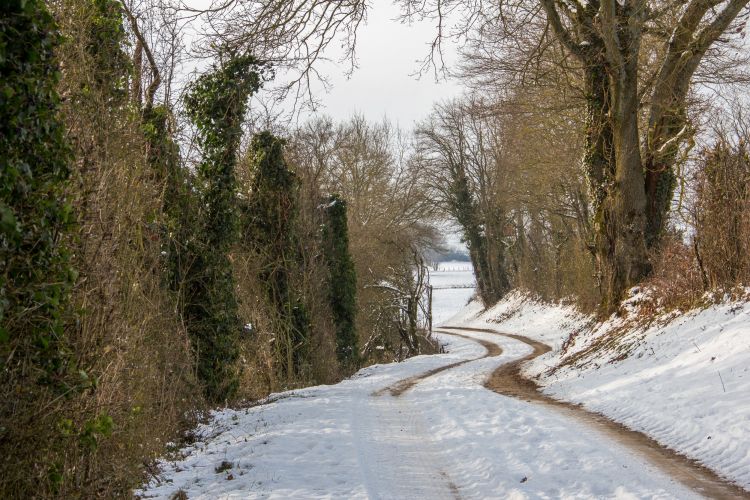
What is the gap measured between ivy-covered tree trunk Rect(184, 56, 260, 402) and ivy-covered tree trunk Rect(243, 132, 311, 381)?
3607 millimetres

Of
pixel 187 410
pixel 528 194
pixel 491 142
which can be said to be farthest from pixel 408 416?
pixel 491 142

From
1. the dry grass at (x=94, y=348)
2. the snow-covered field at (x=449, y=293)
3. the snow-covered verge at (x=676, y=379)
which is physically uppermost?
the dry grass at (x=94, y=348)

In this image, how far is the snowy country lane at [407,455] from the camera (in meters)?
6.27

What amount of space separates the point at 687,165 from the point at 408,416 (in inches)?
480

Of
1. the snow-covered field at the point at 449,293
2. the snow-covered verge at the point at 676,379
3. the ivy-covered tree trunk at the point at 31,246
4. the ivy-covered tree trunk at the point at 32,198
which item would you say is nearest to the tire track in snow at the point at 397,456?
the snow-covered verge at the point at 676,379

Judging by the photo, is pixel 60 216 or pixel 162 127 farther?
pixel 162 127

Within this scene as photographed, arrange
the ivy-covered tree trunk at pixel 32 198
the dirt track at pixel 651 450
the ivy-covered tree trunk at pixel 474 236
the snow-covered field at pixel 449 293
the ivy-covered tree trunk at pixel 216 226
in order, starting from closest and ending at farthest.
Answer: the ivy-covered tree trunk at pixel 32 198
the dirt track at pixel 651 450
the ivy-covered tree trunk at pixel 216 226
the ivy-covered tree trunk at pixel 474 236
the snow-covered field at pixel 449 293

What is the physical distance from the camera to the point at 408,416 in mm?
10484

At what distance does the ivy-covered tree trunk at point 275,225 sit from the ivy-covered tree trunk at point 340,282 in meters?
4.51

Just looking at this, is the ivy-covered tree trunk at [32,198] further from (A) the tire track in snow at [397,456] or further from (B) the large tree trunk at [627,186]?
(B) the large tree trunk at [627,186]

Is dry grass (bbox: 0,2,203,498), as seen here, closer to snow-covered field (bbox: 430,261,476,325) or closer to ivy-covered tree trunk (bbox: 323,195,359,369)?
ivy-covered tree trunk (bbox: 323,195,359,369)

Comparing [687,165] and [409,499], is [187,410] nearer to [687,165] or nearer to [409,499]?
[409,499]

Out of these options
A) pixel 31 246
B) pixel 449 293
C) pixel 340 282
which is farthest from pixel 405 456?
pixel 449 293

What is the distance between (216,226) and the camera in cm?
1294
